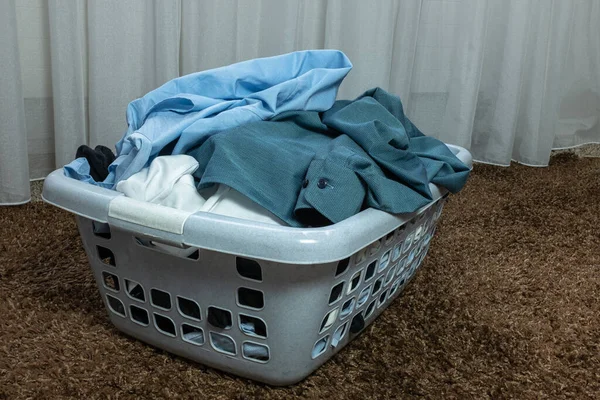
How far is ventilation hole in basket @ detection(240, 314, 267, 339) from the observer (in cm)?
70

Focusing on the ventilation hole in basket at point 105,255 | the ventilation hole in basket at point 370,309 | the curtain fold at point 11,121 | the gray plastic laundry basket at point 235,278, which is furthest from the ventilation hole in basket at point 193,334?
the curtain fold at point 11,121

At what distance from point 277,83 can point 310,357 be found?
1.32 ft

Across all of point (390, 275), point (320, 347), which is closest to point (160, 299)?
point (320, 347)

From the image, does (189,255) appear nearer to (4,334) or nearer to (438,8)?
(4,334)

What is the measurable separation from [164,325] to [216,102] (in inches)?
11.9

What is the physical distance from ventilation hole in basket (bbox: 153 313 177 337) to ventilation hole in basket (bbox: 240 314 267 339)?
101 millimetres

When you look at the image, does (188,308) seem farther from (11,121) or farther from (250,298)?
(11,121)

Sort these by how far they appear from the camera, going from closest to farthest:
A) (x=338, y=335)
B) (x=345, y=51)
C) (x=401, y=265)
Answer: (x=338, y=335) → (x=401, y=265) → (x=345, y=51)

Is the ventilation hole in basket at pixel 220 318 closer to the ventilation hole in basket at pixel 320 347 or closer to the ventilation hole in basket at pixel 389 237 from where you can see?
the ventilation hole in basket at pixel 320 347

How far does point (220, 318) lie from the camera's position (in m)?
0.70

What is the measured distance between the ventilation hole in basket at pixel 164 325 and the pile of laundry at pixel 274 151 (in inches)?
5.5

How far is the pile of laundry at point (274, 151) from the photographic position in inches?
27.8

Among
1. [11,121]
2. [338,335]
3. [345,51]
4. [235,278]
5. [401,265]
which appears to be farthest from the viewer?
[345,51]

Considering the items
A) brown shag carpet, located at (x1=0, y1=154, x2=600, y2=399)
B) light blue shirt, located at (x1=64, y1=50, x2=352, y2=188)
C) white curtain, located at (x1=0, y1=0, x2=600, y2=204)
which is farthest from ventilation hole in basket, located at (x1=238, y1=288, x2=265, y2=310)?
white curtain, located at (x1=0, y1=0, x2=600, y2=204)
